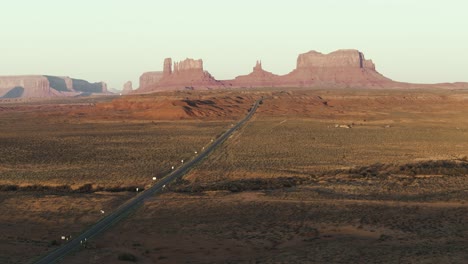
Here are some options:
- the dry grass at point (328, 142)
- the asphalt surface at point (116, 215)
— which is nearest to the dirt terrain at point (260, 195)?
the dry grass at point (328, 142)

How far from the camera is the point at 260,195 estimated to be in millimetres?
30781

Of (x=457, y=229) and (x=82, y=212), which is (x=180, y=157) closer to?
(x=82, y=212)

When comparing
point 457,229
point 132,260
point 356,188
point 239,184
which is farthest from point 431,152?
point 132,260

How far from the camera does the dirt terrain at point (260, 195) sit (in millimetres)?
20625

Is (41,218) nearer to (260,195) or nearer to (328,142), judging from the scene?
(260,195)

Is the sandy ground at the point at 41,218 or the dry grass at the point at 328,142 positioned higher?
the dry grass at the point at 328,142

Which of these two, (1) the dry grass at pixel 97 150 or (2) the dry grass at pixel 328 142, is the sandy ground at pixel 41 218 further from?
(2) the dry grass at pixel 328 142

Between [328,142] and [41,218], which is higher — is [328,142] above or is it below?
A: above

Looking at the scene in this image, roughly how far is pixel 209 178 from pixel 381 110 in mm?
83640

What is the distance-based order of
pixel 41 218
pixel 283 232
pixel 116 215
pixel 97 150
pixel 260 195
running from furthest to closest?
1. pixel 97 150
2. pixel 260 195
3. pixel 41 218
4. pixel 116 215
5. pixel 283 232

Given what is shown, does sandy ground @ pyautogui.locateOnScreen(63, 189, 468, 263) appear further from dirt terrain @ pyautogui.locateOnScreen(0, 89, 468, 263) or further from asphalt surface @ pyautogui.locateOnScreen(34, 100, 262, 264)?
asphalt surface @ pyautogui.locateOnScreen(34, 100, 262, 264)

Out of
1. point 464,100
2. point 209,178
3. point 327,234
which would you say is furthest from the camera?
point 464,100

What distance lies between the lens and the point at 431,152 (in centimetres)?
5003

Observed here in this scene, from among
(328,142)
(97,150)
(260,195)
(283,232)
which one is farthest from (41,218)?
(328,142)
